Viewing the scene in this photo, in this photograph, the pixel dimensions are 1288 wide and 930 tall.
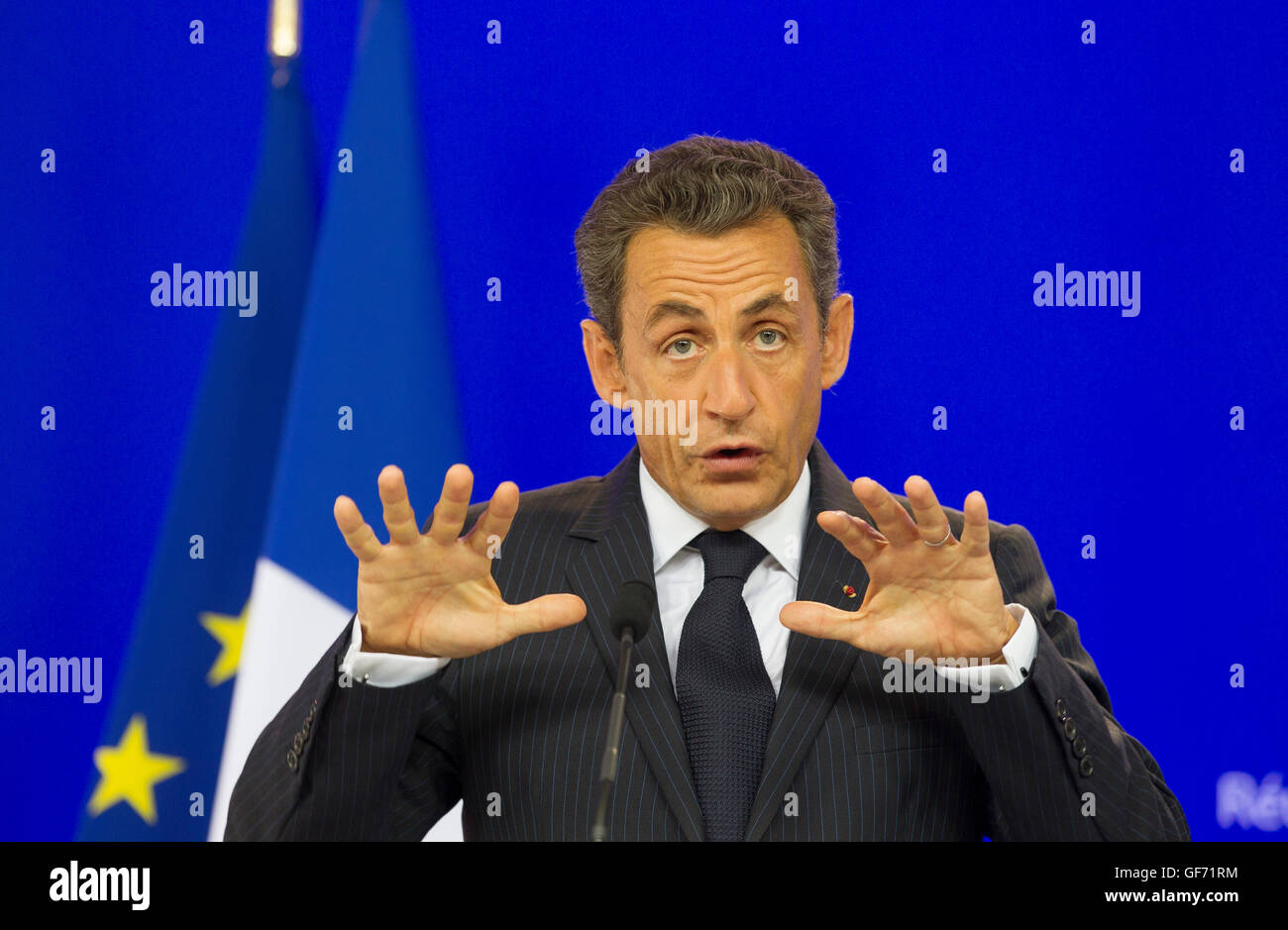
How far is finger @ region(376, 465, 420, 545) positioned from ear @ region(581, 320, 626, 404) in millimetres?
737

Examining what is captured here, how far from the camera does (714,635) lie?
2.08 m

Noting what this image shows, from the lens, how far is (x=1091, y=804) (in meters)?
1.90

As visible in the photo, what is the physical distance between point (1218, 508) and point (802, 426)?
4.69ft

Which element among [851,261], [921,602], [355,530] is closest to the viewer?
[355,530]

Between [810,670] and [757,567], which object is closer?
[810,670]

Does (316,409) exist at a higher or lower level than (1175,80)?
lower

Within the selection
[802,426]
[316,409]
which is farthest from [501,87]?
[802,426]

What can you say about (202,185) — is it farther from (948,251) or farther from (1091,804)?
(1091,804)

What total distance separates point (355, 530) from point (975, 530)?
86 cm

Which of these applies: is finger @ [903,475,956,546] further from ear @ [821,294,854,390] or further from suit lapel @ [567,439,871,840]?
ear @ [821,294,854,390]

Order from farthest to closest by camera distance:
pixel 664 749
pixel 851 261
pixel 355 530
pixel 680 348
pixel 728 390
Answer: pixel 851 261
pixel 680 348
pixel 728 390
pixel 664 749
pixel 355 530
